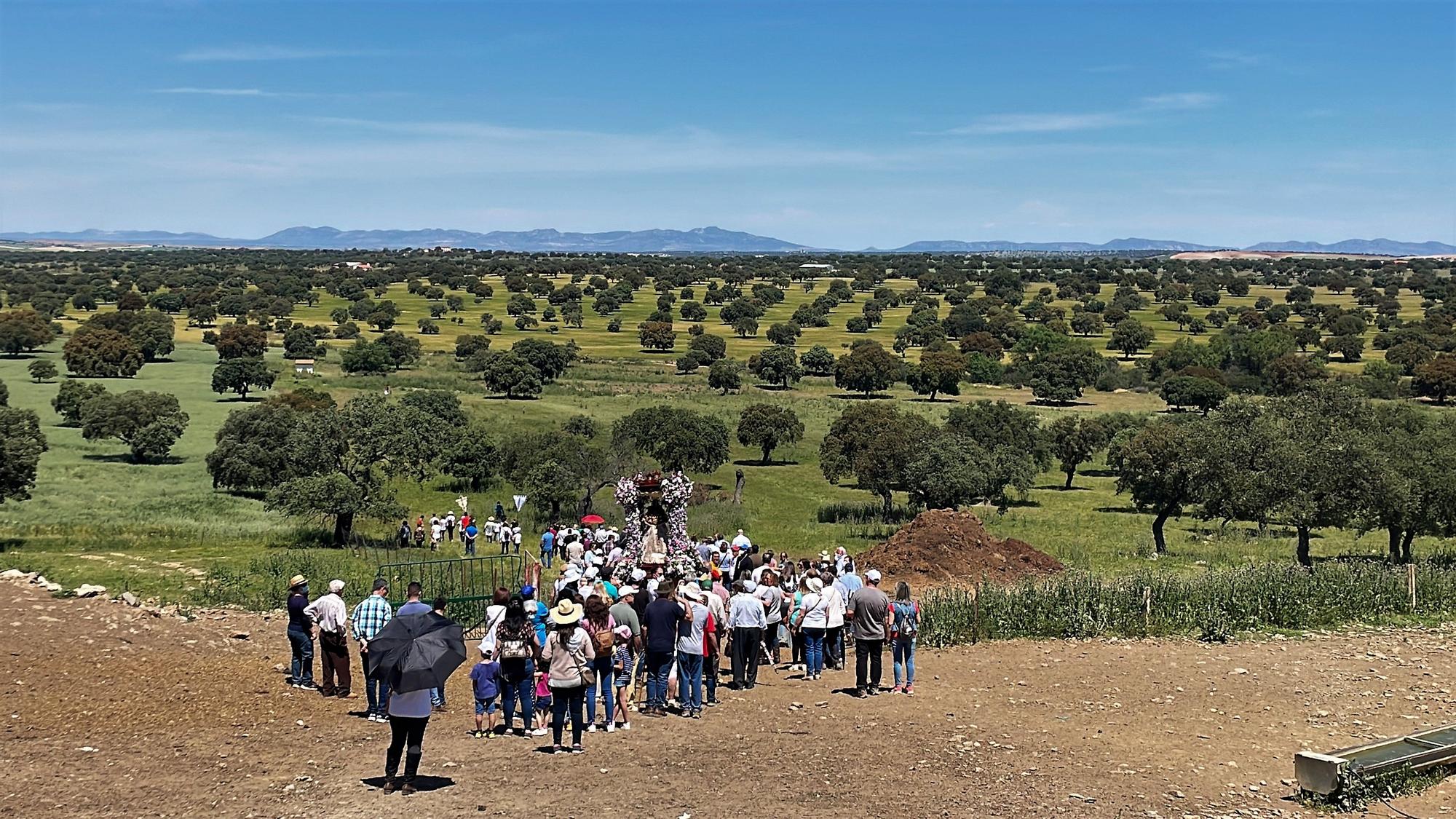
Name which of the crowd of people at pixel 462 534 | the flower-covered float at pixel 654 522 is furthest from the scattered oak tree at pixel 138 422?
the flower-covered float at pixel 654 522

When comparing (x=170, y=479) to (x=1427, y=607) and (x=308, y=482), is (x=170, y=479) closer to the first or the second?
(x=308, y=482)

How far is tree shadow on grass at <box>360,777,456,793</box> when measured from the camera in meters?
10.4

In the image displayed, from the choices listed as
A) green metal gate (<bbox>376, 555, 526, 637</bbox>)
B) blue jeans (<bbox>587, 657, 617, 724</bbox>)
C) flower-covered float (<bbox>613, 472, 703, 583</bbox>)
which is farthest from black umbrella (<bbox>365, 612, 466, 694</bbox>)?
flower-covered float (<bbox>613, 472, 703, 583</bbox>)

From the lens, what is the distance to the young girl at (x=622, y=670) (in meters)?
11.8

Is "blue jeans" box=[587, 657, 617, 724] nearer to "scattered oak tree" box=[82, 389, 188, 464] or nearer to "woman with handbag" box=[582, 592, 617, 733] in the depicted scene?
"woman with handbag" box=[582, 592, 617, 733]

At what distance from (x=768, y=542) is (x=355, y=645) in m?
18.2

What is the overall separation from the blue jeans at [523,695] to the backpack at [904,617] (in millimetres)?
4525

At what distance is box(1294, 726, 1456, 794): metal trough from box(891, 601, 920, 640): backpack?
4.37 metres

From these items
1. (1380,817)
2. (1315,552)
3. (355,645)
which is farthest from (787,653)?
(1315,552)

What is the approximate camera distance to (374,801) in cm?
998

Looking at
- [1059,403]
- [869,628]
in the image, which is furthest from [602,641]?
[1059,403]

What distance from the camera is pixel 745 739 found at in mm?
12250

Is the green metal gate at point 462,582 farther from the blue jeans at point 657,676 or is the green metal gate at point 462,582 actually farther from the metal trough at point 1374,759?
the metal trough at point 1374,759

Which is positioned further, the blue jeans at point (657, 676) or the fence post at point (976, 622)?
the fence post at point (976, 622)
